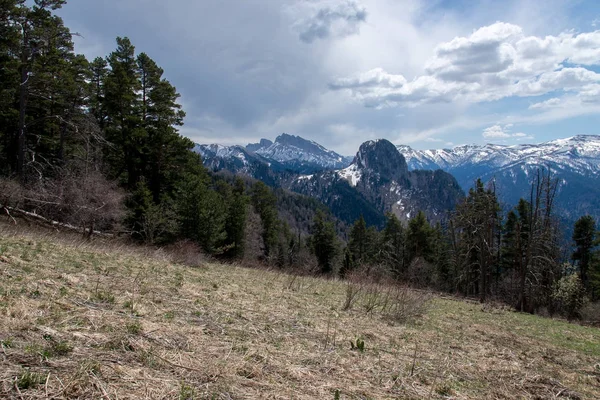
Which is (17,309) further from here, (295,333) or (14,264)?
(295,333)

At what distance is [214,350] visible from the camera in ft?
15.3

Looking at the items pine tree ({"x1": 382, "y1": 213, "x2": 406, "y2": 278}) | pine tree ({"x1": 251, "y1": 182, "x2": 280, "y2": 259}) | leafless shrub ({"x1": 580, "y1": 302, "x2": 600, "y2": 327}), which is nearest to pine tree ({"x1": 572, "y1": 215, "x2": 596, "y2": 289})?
leafless shrub ({"x1": 580, "y1": 302, "x2": 600, "y2": 327})

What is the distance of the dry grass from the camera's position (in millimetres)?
3350

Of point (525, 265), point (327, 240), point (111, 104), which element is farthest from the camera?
point (327, 240)

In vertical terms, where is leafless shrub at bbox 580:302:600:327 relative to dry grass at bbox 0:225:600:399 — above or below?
below

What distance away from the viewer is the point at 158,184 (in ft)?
107

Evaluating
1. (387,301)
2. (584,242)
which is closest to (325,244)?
(584,242)

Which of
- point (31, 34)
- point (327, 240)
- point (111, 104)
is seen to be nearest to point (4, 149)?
point (111, 104)

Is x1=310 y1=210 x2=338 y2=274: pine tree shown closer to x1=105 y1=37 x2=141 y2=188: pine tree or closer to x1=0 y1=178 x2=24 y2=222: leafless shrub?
x1=105 y1=37 x2=141 y2=188: pine tree

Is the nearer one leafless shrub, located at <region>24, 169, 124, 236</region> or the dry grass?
the dry grass

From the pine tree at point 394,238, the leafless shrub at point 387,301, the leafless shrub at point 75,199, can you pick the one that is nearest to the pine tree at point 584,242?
the pine tree at point 394,238

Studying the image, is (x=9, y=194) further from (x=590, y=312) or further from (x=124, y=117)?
(x=590, y=312)

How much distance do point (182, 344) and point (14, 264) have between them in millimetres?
5047

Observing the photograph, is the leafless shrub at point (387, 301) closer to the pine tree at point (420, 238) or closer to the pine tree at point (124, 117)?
the pine tree at point (124, 117)
